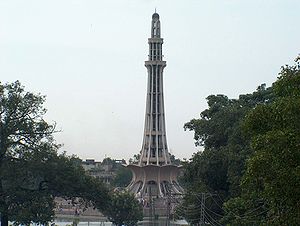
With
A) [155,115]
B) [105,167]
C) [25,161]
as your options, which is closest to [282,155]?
[25,161]

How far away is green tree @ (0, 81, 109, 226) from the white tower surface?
51203mm

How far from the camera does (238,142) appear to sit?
32.2 m

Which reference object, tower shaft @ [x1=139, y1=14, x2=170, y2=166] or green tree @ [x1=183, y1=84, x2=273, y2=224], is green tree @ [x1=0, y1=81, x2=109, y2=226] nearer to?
green tree @ [x1=183, y1=84, x2=273, y2=224]

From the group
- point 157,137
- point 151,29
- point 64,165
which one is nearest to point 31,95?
point 64,165

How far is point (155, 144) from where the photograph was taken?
283 ft

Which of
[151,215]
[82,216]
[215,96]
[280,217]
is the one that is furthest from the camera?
[82,216]

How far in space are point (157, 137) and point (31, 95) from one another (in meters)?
53.6

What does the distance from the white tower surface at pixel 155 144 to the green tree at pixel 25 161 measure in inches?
2016

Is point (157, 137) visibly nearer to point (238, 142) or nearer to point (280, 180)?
point (238, 142)

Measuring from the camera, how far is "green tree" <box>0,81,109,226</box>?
32062mm

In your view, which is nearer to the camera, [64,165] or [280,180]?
[280,180]

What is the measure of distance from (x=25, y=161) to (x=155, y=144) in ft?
178

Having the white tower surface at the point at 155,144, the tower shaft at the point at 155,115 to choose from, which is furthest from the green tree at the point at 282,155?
the tower shaft at the point at 155,115

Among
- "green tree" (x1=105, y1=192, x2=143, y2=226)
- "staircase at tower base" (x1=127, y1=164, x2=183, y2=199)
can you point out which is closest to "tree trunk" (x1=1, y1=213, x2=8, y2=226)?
"green tree" (x1=105, y1=192, x2=143, y2=226)
